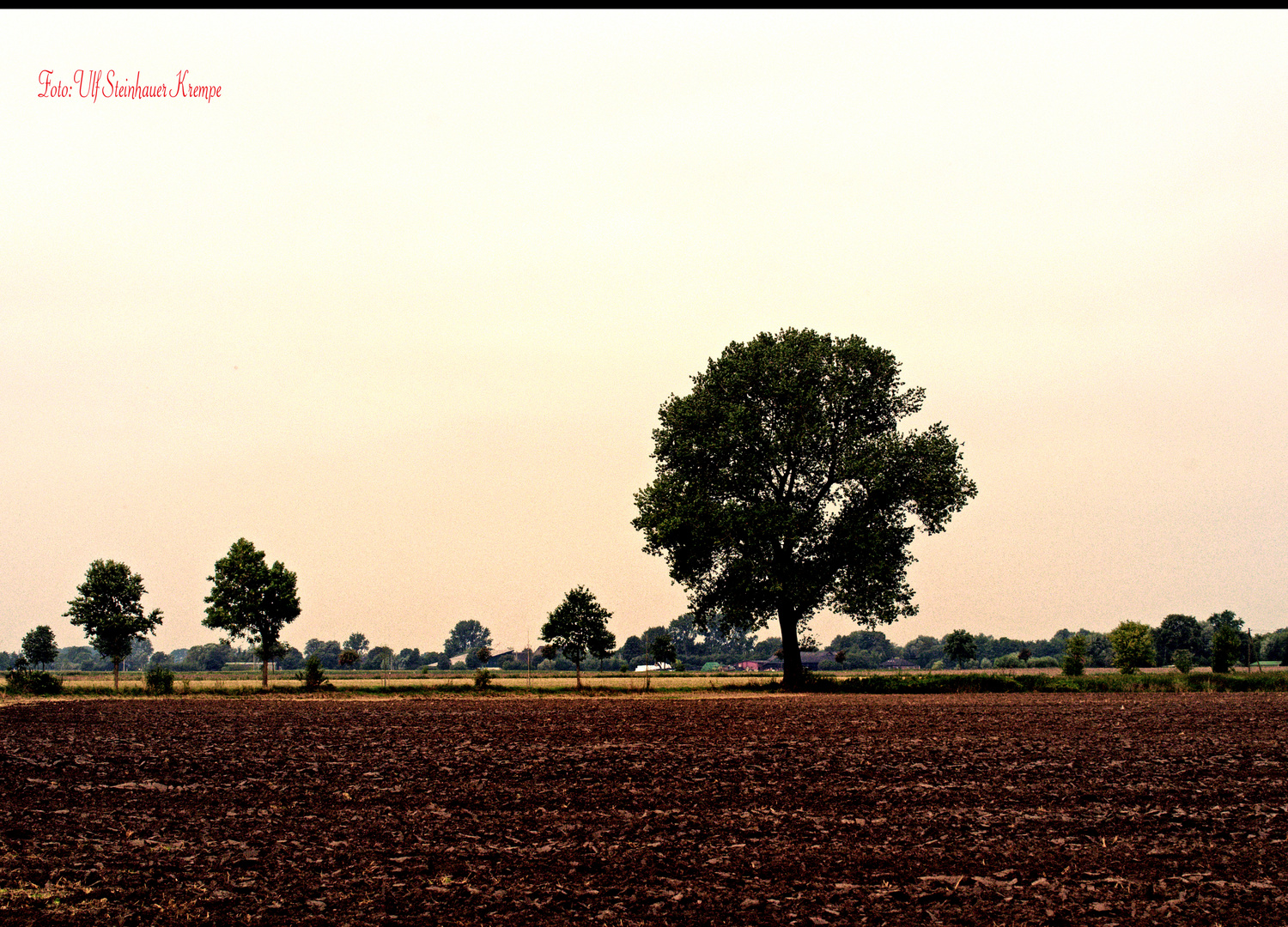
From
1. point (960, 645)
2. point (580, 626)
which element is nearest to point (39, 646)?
point (580, 626)

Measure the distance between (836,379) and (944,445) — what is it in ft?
23.2

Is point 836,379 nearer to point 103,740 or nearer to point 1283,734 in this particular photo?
point 1283,734

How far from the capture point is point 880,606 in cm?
5409

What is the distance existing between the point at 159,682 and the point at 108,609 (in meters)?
11.6

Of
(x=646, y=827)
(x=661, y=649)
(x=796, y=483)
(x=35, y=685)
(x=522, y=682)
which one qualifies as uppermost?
(x=796, y=483)

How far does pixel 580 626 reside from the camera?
2741 inches

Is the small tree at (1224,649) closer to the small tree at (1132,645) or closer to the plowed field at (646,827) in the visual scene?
the small tree at (1132,645)

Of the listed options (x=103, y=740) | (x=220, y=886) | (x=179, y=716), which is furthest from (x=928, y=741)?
(x=179, y=716)

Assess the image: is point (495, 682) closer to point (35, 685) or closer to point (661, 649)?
point (661, 649)

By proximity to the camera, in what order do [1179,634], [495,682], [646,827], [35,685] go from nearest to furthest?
[646,827] → [35,685] → [495,682] → [1179,634]

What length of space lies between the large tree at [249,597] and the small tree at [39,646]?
3232 centimetres

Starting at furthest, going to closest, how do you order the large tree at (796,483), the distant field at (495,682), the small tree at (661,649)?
the small tree at (661,649) → the distant field at (495,682) → the large tree at (796,483)

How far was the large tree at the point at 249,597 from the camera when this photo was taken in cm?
6406

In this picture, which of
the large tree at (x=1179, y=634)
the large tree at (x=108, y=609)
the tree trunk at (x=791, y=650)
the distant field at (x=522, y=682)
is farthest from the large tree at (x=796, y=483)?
the large tree at (x=1179, y=634)
